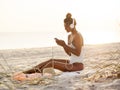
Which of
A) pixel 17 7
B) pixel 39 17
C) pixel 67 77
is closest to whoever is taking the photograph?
pixel 67 77

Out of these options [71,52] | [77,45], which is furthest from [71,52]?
[77,45]

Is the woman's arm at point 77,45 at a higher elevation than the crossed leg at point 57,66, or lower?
higher

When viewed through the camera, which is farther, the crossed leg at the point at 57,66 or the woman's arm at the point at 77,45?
the crossed leg at the point at 57,66

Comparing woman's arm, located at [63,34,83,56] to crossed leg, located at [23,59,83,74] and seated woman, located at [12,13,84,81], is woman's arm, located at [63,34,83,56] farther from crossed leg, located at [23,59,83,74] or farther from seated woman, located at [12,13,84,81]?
crossed leg, located at [23,59,83,74]

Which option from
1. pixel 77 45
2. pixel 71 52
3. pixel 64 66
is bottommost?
pixel 64 66

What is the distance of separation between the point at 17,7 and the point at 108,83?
753 centimetres

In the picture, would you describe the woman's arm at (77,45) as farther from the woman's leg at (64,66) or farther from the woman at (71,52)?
the woman's leg at (64,66)

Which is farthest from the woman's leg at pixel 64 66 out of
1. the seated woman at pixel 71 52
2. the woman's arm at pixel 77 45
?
the woman's arm at pixel 77 45

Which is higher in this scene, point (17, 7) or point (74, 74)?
point (17, 7)

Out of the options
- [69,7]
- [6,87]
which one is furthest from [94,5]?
[6,87]

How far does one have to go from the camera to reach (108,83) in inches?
Answer: 170

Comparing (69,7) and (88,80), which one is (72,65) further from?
Answer: (69,7)

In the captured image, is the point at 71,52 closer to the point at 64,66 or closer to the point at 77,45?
the point at 77,45

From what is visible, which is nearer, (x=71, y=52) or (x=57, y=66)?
(x=71, y=52)
